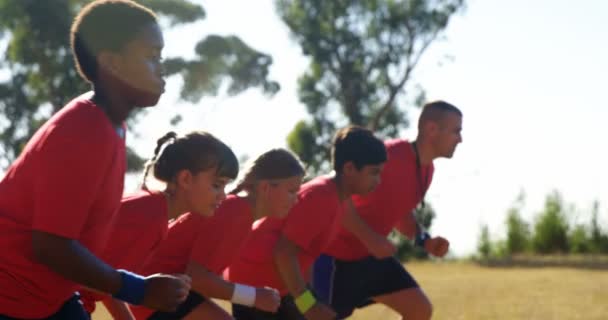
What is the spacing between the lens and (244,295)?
538 cm

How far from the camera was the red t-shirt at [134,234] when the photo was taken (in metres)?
4.64

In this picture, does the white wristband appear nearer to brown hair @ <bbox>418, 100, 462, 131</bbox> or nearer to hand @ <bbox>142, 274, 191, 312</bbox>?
hand @ <bbox>142, 274, 191, 312</bbox>

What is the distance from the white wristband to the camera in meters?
5.34

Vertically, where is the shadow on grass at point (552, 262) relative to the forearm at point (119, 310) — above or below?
below

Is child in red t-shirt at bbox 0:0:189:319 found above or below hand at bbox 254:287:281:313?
above

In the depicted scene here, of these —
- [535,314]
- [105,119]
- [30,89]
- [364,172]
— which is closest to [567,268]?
[535,314]

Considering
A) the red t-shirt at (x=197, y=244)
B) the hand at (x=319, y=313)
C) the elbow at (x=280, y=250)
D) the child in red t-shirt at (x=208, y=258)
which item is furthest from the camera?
the elbow at (x=280, y=250)

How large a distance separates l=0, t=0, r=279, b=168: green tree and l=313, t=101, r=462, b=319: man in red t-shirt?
70.0 feet

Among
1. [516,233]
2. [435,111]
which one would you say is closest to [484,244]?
[516,233]

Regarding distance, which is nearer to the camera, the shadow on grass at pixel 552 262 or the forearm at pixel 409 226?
the forearm at pixel 409 226

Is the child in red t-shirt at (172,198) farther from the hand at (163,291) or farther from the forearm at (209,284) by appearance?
the hand at (163,291)

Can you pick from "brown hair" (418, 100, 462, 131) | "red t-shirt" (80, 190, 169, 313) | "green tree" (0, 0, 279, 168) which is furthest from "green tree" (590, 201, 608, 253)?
"red t-shirt" (80, 190, 169, 313)

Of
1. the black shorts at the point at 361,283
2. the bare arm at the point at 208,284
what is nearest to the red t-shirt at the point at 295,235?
the black shorts at the point at 361,283

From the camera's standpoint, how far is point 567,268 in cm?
2262
